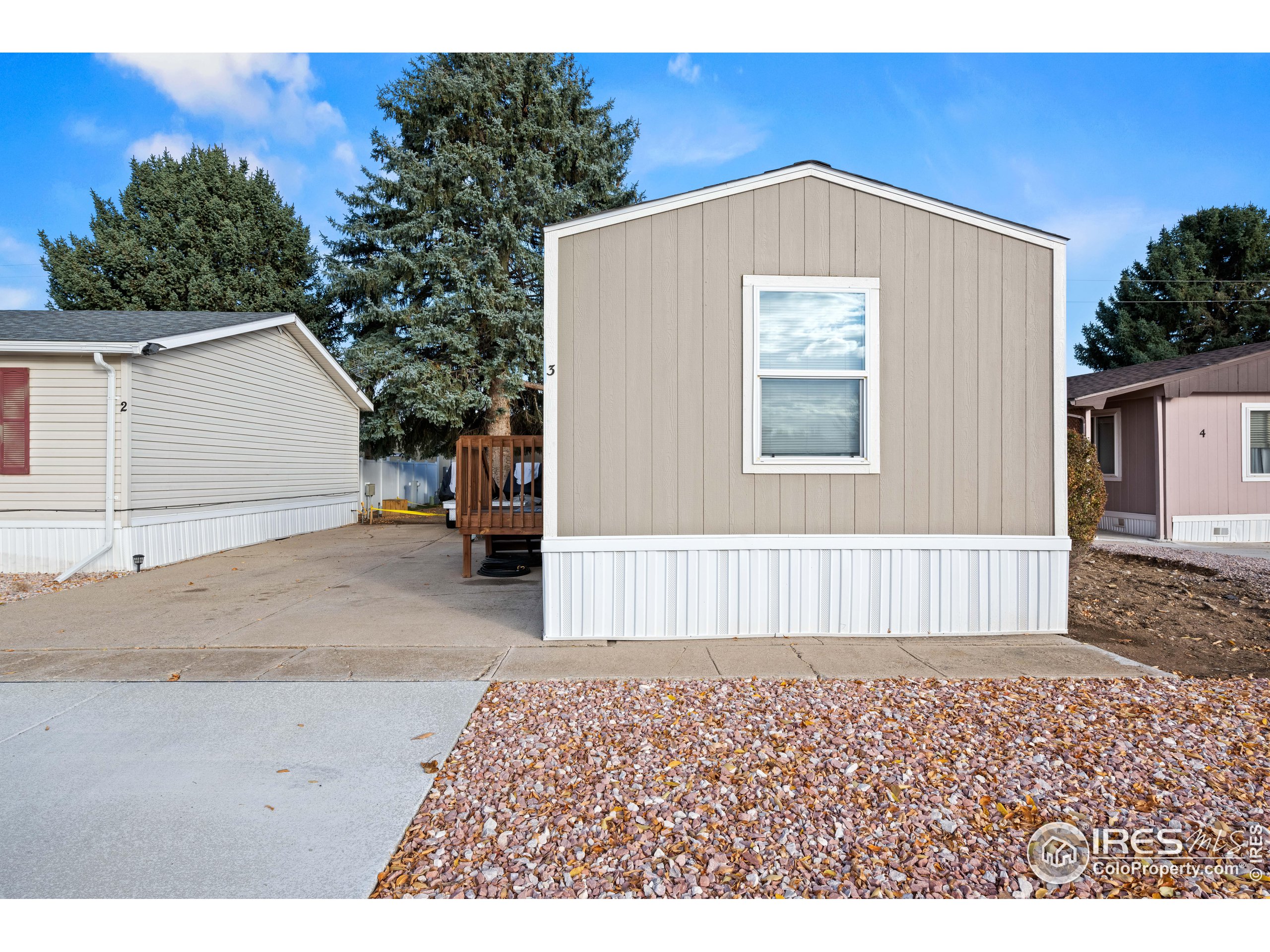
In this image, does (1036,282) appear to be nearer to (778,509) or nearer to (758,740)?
(778,509)

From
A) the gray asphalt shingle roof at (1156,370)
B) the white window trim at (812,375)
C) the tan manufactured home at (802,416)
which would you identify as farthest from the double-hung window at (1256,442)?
the white window trim at (812,375)

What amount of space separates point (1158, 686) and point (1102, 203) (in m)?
19.5

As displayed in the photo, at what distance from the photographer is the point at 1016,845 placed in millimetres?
2100

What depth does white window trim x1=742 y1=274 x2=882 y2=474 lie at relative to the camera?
4613mm

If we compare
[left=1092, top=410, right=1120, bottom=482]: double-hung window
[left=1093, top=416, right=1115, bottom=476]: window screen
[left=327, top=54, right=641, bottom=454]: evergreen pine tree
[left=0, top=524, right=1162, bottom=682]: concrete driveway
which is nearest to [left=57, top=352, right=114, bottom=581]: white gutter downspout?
[left=0, top=524, right=1162, bottom=682]: concrete driveway

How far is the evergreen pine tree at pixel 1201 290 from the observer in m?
20.7

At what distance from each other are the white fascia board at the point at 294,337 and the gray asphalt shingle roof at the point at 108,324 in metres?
0.09

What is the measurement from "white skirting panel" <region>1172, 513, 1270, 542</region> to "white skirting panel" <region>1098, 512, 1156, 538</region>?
32cm

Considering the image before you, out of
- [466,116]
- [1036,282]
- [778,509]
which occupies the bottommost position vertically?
[778,509]

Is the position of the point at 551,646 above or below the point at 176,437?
below

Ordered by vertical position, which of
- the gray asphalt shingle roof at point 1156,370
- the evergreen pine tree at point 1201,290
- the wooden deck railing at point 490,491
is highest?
the evergreen pine tree at point 1201,290

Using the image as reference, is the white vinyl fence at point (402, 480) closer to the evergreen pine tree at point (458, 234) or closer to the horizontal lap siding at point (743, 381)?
the evergreen pine tree at point (458, 234)

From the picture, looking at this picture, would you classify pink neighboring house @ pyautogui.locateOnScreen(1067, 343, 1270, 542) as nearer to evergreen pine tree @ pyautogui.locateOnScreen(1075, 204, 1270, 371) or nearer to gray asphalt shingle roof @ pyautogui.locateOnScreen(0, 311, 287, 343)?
evergreen pine tree @ pyautogui.locateOnScreen(1075, 204, 1270, 371)

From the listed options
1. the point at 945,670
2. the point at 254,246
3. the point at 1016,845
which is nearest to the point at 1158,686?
the point at 945,670
